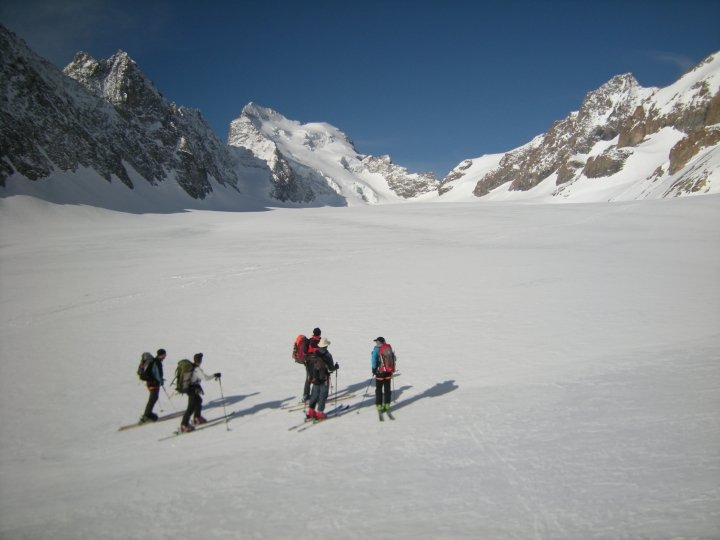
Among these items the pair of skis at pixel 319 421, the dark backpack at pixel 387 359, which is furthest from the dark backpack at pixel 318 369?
the dark backpack at pixel 387 359

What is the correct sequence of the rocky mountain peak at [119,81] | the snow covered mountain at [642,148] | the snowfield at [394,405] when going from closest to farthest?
the snowfield at [394,405] → the snow covered mountain at [642,148] → the rocky mountain peak at [119,81]

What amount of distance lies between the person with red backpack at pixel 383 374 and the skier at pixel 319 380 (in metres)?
0.91

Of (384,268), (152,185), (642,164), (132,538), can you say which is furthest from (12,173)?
(642,164)

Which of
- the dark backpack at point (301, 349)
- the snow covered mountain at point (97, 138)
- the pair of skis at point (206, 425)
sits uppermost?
the snow covered mountain at point (97, 138)

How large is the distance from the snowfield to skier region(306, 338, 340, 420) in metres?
0.34

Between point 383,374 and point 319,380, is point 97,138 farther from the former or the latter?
point 383,374

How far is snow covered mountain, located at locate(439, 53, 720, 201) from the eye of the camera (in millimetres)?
96938

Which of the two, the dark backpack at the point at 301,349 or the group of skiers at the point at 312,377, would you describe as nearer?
the group of skiers at the point at 312,377

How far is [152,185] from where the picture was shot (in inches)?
3755

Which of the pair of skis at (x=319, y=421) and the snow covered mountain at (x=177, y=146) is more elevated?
the snow covered mountain at (x=177, y=146)

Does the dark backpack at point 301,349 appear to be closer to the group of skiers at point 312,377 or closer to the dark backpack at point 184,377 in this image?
the group of skiers at point 312,377

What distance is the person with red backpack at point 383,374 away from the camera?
8.35m

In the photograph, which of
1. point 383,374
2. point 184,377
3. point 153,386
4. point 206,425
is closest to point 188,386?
point 184,377

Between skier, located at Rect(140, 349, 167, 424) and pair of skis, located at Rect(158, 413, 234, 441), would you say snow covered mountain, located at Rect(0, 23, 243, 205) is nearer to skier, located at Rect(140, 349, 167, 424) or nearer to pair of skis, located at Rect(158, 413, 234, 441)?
skier, located at Rect(140, 349, 167, 424)
